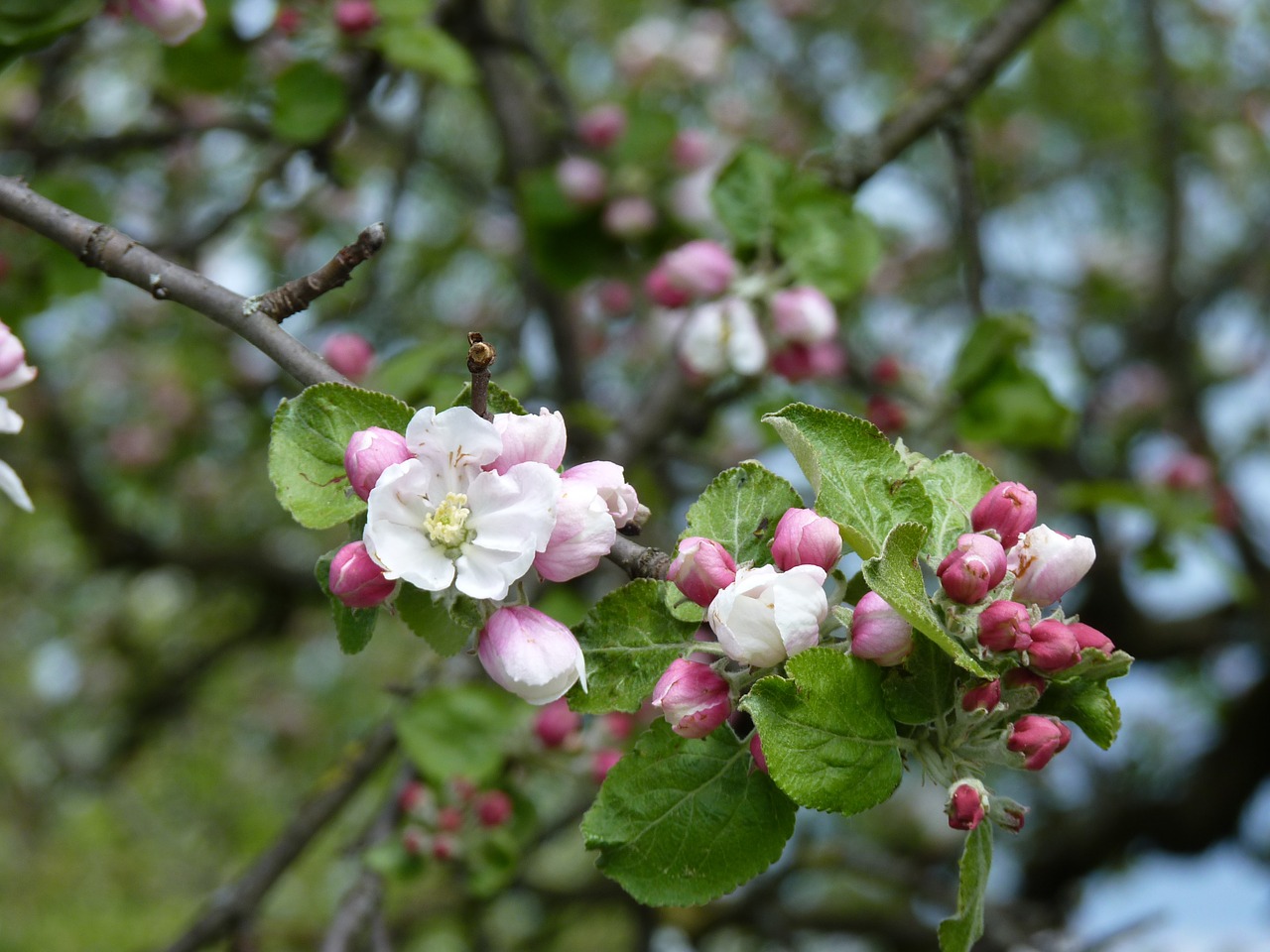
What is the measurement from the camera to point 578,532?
740mm

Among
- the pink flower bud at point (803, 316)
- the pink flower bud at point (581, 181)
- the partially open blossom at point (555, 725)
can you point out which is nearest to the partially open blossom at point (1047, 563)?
the pink flower bud at point (803, 316)

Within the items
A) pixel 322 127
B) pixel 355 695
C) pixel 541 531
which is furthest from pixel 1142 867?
pixel 541 531

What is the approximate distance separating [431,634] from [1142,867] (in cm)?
417

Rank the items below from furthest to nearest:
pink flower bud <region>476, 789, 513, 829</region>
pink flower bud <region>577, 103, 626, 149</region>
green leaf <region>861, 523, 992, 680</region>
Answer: pink flower bud <region>577, 103, 626, 149</region>
pink flower bud <region>476, 789, 513, 829</region>
green leaf <region>861, 523, 992, 680</region>

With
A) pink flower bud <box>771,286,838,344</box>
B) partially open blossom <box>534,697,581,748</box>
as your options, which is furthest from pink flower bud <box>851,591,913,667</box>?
partially open blossom <box>534,697,581,748</box>

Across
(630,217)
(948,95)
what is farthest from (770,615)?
(630,217)

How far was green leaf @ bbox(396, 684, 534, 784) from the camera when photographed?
155 cm

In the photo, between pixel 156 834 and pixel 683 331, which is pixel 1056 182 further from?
pixel 156 834

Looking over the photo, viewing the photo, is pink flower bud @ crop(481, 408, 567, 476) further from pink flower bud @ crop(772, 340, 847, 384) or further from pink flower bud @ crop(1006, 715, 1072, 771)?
pink flower bud @ crop(772, 340, 847, 384)

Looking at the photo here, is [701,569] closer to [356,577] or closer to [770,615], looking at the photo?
[770,615]

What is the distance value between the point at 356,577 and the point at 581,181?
4.89 ft

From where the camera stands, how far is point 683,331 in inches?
62.7

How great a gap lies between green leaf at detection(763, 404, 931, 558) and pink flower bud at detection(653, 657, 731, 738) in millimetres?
143

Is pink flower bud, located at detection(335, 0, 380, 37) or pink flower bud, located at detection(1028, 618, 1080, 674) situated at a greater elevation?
pink flower bud, located at detection(1028, 618, 1080, 674)
